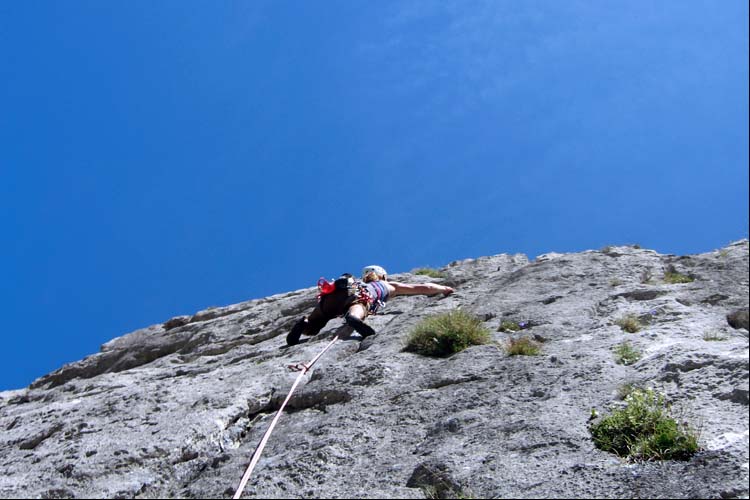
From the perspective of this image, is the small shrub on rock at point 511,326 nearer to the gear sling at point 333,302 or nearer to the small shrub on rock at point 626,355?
the small shrub on rock at point 626,355

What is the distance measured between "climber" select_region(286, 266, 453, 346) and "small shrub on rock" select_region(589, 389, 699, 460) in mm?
4309

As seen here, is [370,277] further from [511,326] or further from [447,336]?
[447,336]

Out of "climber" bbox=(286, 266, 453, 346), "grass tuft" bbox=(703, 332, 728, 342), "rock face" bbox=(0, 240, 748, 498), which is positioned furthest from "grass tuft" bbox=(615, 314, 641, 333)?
"climber" bbox=(286, 266, 453, 346)

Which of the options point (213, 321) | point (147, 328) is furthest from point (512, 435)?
point (147, 328)

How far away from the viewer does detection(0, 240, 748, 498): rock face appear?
16.4ft

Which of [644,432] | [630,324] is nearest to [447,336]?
[630,324]

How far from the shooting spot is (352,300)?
10.6 metres

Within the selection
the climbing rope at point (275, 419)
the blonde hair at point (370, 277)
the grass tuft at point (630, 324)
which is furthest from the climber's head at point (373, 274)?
the grass tuft at point (630, 324)

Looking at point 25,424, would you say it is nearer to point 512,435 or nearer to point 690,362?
point 512,435

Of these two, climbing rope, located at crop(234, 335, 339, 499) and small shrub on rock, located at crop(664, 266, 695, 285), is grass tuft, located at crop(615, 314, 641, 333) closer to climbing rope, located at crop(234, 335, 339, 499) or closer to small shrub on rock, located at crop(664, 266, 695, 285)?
small shrub on rock, located at crop(664, 266, 695, 285)

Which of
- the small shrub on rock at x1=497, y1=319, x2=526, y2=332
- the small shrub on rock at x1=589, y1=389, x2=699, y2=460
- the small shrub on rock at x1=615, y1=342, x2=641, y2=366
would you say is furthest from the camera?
the small shrub on rock at x1=497, y1=319, x2=526, y2=332

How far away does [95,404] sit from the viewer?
834 cm

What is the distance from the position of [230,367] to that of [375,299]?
245 cm

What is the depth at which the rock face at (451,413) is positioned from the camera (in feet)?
16.4
